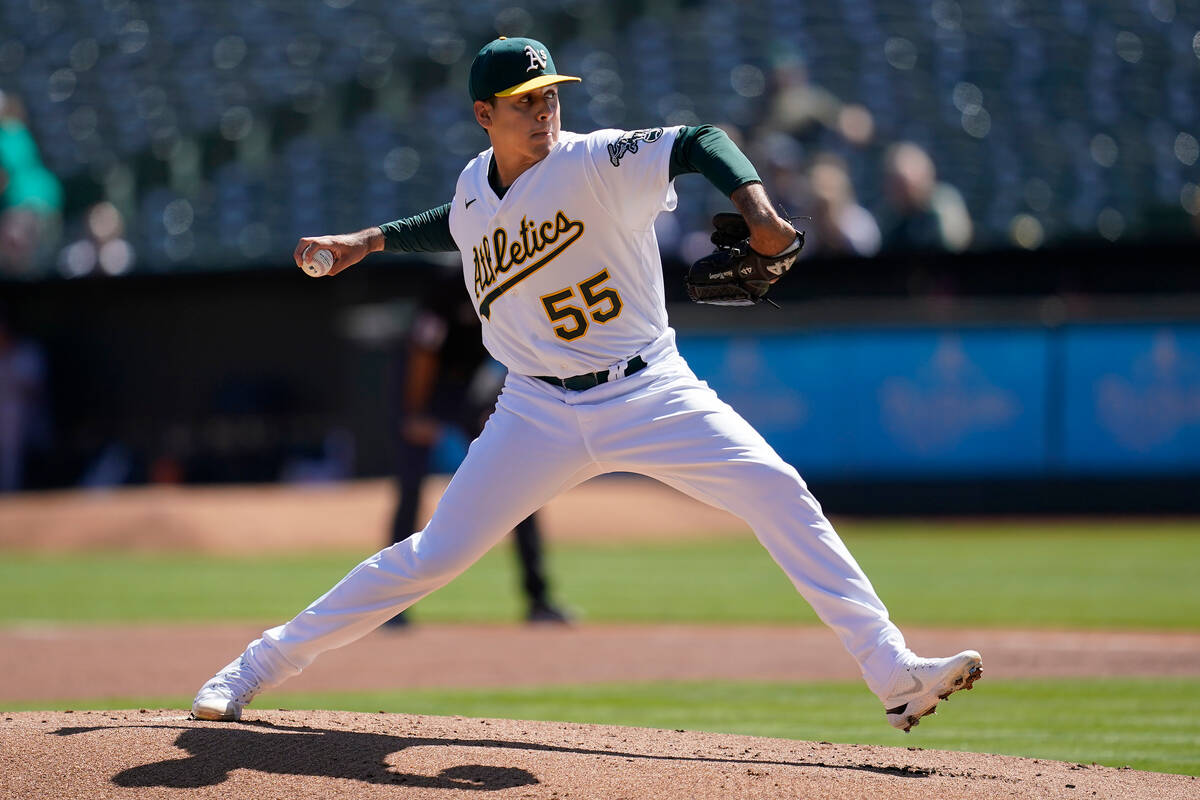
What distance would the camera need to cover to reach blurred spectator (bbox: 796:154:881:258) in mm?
14031

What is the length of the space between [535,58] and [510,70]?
0.08 m

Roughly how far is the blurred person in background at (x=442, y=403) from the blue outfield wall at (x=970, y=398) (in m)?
5.38

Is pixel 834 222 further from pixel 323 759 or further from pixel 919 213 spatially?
pixel 323 759

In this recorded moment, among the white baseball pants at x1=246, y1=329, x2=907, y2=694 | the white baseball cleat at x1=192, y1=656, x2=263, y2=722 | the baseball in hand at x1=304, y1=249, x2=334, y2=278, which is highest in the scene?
the baseball in hand at x1=304, y1=249, x2=334, y2=278

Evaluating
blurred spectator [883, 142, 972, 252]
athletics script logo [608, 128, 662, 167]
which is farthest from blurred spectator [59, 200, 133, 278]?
athletics script logo [608, 128, 662, 167]

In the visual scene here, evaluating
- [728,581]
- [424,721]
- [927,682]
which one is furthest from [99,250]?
[927,682]

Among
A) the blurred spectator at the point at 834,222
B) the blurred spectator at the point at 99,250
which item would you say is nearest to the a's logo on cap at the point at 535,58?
the blurred spectator at the point at 834,222

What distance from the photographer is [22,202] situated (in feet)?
52.4

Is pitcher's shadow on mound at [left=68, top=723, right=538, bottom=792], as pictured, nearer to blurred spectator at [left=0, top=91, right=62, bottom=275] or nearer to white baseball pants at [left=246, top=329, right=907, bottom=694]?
white baseball pants at [left=246, top=329, right=907, bottom=694]

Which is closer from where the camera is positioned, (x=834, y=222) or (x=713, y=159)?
(x=713, y=159)

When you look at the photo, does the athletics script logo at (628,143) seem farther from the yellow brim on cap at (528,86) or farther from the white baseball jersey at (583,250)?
the yellow brim on cap at (528,86)

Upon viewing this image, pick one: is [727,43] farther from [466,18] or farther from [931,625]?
[931,625]

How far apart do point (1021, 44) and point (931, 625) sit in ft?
32.8

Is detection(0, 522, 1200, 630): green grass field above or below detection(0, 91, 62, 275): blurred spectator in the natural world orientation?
below
